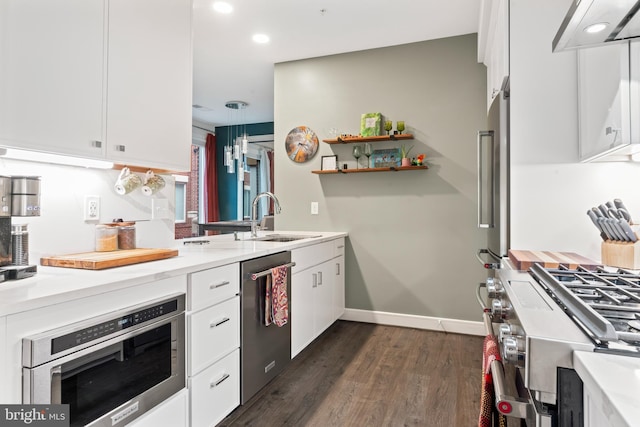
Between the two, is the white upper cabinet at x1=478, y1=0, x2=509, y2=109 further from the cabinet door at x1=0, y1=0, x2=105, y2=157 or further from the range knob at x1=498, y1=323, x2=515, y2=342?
the cabinet door at x1=0, y1=0, x2=105, y2=157

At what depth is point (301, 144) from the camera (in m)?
3.90

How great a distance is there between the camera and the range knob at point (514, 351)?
80 cm

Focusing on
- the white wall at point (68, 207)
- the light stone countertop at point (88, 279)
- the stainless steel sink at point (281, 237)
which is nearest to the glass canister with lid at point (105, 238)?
the white wall at point (68, 207)

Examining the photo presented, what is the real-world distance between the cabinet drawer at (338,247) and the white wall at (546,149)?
1.65 meters

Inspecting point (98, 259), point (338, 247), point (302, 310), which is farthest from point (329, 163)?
point (98, 259)

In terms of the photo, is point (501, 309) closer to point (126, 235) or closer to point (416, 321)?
point (126, 235)

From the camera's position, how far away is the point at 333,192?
12.5ft

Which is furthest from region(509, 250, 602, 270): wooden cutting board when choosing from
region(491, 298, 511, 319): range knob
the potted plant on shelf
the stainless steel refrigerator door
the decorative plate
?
the decorative plate

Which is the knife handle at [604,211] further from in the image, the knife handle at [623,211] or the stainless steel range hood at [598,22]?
the stainless steel range hood at [598,22]

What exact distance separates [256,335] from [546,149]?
1928mm

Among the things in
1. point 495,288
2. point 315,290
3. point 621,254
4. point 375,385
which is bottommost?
point 375,385

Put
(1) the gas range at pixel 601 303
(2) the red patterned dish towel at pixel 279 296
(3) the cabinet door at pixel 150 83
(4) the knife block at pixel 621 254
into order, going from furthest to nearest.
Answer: (2) the red patterned dish towel at pixel 279 296 < (3) the cabinet door at pixel 150 83 < (4) the knife block at pixel 621 254 < (1) the gas range at pixel 601 303

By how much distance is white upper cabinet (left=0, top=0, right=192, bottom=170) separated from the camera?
1.37m

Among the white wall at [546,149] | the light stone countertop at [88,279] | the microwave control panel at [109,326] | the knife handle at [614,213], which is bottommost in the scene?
the microwave control panel at [109,326]
